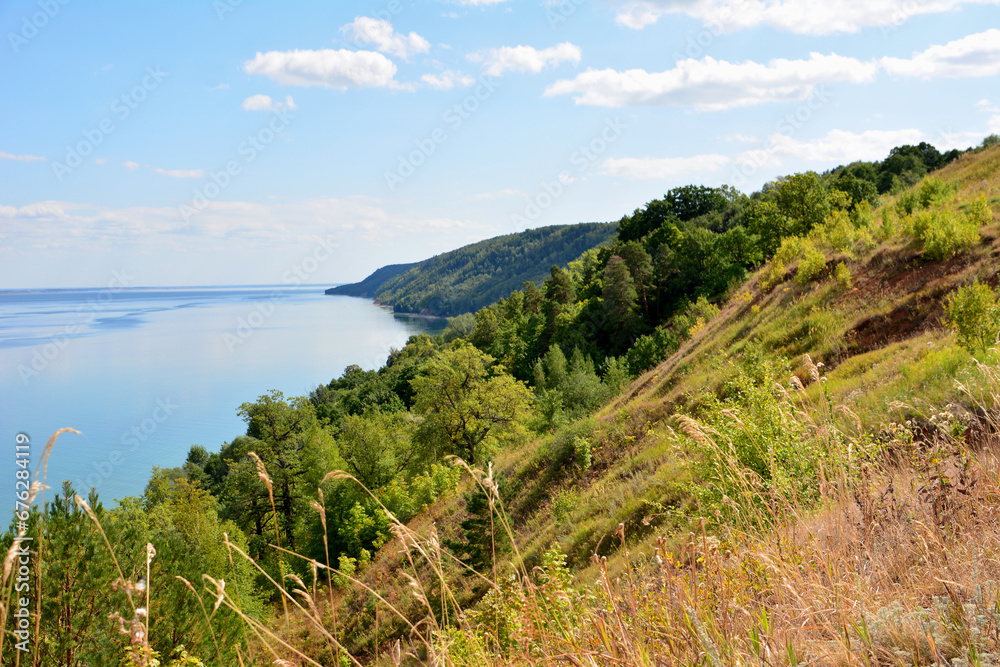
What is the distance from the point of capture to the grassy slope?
21.1 ft

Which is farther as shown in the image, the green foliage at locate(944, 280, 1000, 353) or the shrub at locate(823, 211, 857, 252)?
the shrub at locate(823, 211, 857, 252)

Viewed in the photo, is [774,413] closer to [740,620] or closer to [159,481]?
[740,620]

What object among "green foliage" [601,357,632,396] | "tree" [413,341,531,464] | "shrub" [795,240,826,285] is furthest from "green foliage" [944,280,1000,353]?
"tree" [413,341,531,464]

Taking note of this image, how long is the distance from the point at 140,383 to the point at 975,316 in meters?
82.4

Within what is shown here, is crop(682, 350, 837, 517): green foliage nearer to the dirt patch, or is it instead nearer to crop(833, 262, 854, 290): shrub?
the dirt patch

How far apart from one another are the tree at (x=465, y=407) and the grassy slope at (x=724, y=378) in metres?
10.7

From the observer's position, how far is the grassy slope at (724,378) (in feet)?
21.1

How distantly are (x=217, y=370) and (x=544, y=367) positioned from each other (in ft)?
201

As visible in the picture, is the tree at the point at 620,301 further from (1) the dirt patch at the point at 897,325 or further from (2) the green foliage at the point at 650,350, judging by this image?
(1) the dirt patch at the point at 897,325

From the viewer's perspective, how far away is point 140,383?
6875cm

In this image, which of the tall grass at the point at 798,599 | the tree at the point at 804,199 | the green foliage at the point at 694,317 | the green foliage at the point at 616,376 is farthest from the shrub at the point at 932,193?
the tall grass at the point at 798,599

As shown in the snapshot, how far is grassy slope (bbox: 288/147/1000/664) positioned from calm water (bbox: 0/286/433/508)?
25975 mm

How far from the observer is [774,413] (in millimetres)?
4586

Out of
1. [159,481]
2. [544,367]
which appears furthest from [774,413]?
[544,367]
